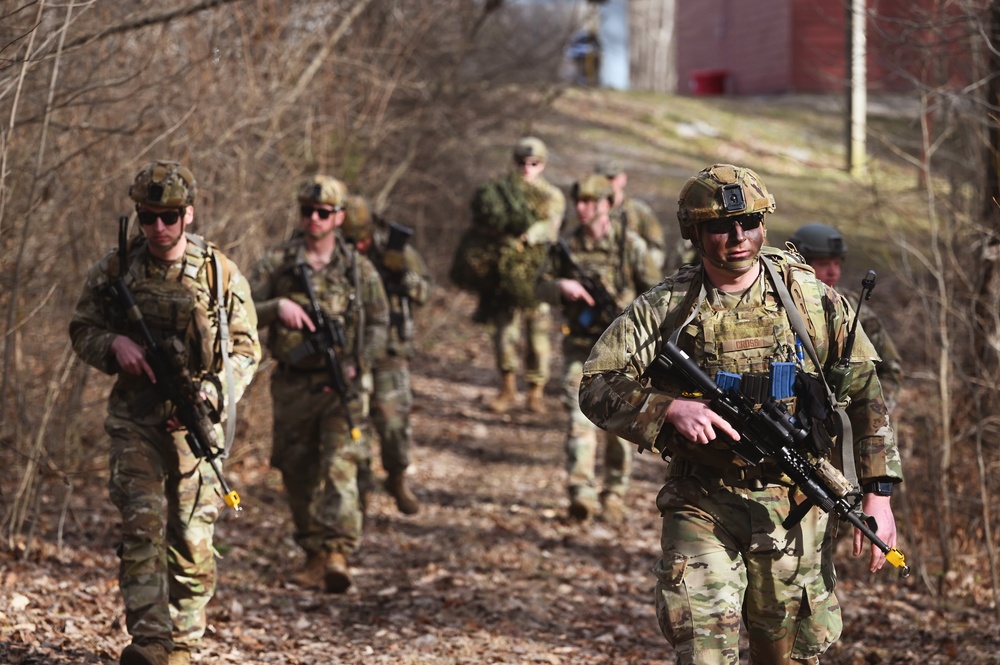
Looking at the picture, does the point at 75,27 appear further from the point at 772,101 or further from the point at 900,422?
the point at 772,101

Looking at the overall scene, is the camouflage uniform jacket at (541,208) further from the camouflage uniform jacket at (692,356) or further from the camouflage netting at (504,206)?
the camouflage uniform jacket at (692,356)

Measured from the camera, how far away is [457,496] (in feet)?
31.3

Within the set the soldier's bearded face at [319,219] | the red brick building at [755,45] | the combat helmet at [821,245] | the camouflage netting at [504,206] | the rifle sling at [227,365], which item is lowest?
the rifle sling at [227,365]

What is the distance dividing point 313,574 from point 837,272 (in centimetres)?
343

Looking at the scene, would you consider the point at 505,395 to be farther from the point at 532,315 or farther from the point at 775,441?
the point at 775,441

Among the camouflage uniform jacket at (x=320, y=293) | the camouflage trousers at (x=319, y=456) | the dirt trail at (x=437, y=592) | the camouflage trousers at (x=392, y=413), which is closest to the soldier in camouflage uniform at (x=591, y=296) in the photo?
the dirt trail at (x=437, y=592)

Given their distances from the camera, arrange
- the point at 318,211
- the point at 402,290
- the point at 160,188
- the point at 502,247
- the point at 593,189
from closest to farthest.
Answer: the point at 160,188
the point at 318,211
the point at 593,189
the point at 402,290
the point at 502,247

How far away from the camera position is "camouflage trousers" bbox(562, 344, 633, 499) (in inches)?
327

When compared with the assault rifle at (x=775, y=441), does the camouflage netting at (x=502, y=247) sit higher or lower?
higher

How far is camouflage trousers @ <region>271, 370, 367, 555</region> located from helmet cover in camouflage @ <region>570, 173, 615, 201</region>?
2.33 meters

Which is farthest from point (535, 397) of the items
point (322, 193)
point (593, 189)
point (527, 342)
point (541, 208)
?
point (322, 193)

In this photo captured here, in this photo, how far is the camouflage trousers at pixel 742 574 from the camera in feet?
12.9

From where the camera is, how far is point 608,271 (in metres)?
8.70

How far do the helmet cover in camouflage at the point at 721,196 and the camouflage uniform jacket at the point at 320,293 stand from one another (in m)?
3.50
